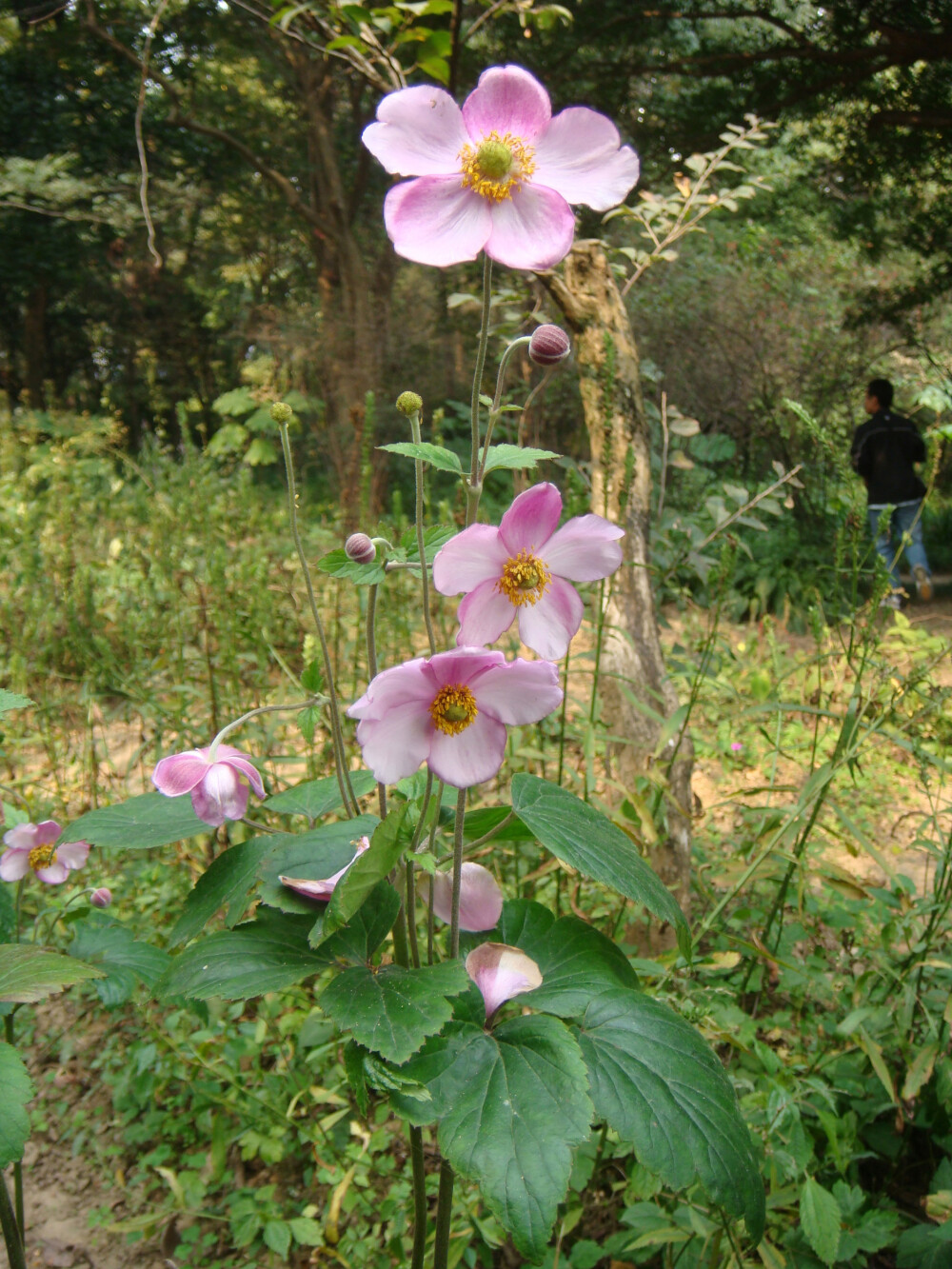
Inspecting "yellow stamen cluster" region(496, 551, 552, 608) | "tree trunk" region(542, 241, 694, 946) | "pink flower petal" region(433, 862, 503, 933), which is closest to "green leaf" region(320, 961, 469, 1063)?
A: "pink flower petal" region(433, 862, 503, 933)

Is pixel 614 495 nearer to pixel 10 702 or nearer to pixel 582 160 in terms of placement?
pixel 582 160

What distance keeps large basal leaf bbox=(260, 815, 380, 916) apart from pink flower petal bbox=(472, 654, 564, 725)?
21 centimetres

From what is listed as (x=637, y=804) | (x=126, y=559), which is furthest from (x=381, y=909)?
(x=126, y=559)

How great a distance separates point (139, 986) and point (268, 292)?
10072 millimetres

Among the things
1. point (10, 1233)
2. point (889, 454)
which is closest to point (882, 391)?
point (889, 454)

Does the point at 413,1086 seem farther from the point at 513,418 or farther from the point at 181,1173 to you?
the point at 513,418

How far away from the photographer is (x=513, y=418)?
4785 millimetres

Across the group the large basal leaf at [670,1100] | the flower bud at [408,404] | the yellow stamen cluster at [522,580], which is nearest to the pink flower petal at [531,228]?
the flower bud at [408,404]

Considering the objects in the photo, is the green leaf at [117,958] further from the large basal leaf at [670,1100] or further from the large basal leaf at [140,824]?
the large basal leaf at [670,1100]

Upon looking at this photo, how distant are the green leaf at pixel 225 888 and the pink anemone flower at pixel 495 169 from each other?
23.6 inches

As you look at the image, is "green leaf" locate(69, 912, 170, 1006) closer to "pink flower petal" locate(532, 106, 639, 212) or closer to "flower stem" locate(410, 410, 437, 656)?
"flower stem" locate(410, 410, 437, 656)

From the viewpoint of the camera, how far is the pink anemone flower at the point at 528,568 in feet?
2.44

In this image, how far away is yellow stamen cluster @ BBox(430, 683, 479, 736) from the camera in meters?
0.75

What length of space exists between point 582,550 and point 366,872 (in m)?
0.35
